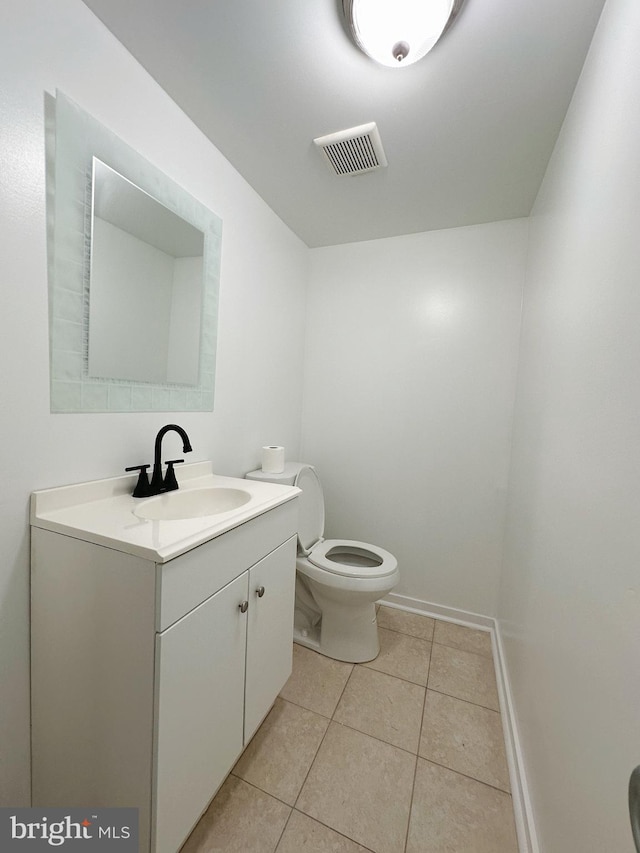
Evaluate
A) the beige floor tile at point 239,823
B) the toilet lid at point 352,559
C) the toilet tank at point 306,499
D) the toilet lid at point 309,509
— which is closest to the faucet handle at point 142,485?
the toilet tank at point 306,499

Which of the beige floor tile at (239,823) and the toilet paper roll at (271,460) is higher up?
the toilet paper roll at (271,460)

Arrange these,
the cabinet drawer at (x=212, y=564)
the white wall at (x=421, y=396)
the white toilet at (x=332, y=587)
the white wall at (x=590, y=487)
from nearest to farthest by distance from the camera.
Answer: the white wall at (x=590, y=487), the cabinet drawer at (x=212, y=564), the white toilet at (x=332, y=587), the white wall at (x=421, y=396)

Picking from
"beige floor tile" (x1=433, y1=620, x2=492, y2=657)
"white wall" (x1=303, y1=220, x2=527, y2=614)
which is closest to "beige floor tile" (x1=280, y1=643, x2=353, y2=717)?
"beige floor tile" (x1=433, y1=620, x2=492, y2=657)

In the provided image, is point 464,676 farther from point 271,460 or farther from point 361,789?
point 271,460

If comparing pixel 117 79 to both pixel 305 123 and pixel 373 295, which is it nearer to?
pixel 305 123

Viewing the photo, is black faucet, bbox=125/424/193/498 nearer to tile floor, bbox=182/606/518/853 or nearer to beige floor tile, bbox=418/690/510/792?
tile floor, bbox=182/606/518/853

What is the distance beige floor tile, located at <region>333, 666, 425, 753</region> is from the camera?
1.25 m

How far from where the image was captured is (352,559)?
1.88 meters

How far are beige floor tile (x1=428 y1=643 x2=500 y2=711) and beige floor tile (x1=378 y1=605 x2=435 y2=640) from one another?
0.38 ft

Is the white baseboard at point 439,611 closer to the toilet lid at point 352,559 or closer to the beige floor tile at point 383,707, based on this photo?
the toilet lid at point 352,559

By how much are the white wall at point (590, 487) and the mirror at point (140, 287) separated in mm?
1274

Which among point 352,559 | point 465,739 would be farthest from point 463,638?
point 352,559

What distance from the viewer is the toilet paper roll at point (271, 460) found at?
1677 millimetres

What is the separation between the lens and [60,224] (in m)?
0.89
